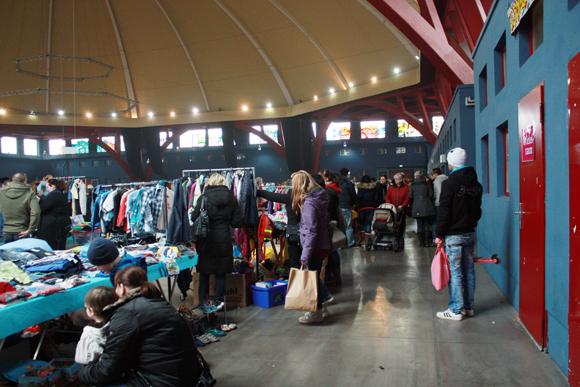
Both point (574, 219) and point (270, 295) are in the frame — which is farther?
point (270, 295)

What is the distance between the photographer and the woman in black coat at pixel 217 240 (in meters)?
4.68

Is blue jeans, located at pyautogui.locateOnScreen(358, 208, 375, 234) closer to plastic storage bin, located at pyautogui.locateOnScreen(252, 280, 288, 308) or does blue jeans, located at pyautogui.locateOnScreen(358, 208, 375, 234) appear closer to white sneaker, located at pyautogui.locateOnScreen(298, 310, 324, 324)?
plastic storage bin, located at pyautogui.locateOnScreen(252, 280, 288, 308)

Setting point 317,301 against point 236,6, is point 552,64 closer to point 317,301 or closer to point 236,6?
point 317,301

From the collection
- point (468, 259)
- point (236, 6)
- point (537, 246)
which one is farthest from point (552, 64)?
point (236, 6)

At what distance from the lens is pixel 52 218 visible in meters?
7.14

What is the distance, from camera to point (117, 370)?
2.11 m

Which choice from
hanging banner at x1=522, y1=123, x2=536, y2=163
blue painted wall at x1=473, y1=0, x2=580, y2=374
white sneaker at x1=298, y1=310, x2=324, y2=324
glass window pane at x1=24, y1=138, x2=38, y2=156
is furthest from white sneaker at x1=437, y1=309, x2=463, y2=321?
glass window pane at x1=24, y1=138, x2=38, y2=156

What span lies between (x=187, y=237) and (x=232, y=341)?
1.79 m

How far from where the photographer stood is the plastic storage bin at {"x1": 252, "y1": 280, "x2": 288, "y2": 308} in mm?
5079

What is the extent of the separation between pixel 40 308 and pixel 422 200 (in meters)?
7.61

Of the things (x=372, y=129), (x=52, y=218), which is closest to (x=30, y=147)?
(x=372, y=129)

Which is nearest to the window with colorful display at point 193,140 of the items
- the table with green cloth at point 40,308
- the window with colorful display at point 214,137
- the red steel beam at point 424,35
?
the window with colorful display at point 214,137

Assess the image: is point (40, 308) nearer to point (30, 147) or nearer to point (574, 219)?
point (574, 219)

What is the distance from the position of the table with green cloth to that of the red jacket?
750cm
